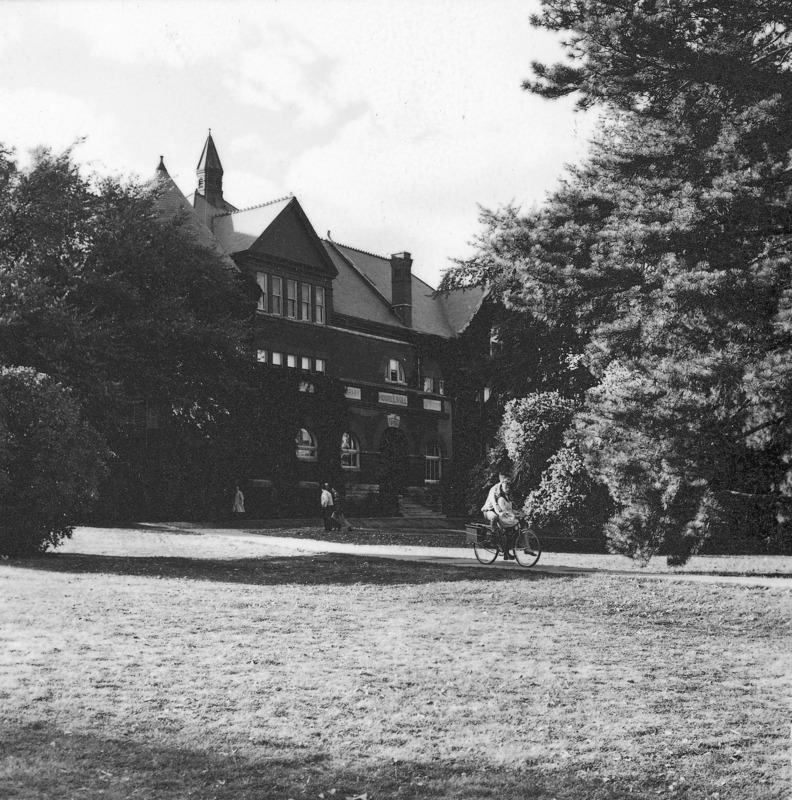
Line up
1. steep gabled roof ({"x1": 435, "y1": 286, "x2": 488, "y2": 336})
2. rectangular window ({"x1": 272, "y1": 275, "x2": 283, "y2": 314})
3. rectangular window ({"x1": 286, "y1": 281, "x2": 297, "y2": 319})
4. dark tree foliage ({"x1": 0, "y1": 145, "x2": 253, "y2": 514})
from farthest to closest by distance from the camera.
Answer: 1. steep gabled roof ({"x1": 435, "y1": 286, "x2": 488, "y2": 336})
2. rectangular window ({"x1": 286, "y1": 281, "x2": 297, "y2": 319})
3. rectangular window ({"x1": 272, "y1": 275, "x2": 283, "y2": 314})
4. dark tree foliage ({"x1": 0, "y1": 145, "x2": 253, "y2": 514})

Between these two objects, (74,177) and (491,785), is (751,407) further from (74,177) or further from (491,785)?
(74,177)

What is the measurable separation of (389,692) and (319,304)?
3992 cm

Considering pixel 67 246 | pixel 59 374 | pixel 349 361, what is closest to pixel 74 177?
pixel 67 246

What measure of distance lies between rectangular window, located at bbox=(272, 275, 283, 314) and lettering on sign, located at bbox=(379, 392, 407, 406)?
23.1 ft

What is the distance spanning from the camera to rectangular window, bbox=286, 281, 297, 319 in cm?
4616

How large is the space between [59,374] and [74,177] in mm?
4928

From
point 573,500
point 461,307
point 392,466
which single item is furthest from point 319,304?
point 573,500

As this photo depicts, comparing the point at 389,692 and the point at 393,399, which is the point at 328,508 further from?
the point at 389,692

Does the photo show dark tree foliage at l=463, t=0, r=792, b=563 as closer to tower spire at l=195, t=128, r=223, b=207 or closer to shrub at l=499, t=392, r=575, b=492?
shrub at l=499, t=392, r=575, b=492

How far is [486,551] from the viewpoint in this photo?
21.1m

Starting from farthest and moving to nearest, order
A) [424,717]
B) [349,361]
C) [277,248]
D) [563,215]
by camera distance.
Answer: [349,361], [277,248], [563,215], [424,717]

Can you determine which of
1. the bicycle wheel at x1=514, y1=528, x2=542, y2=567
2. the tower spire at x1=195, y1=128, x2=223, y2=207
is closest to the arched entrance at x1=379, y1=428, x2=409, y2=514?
the tower spire at x1=195, y1=128, x2=223, y2=207

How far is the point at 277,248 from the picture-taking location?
45.8m

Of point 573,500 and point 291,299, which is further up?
point 291,299
